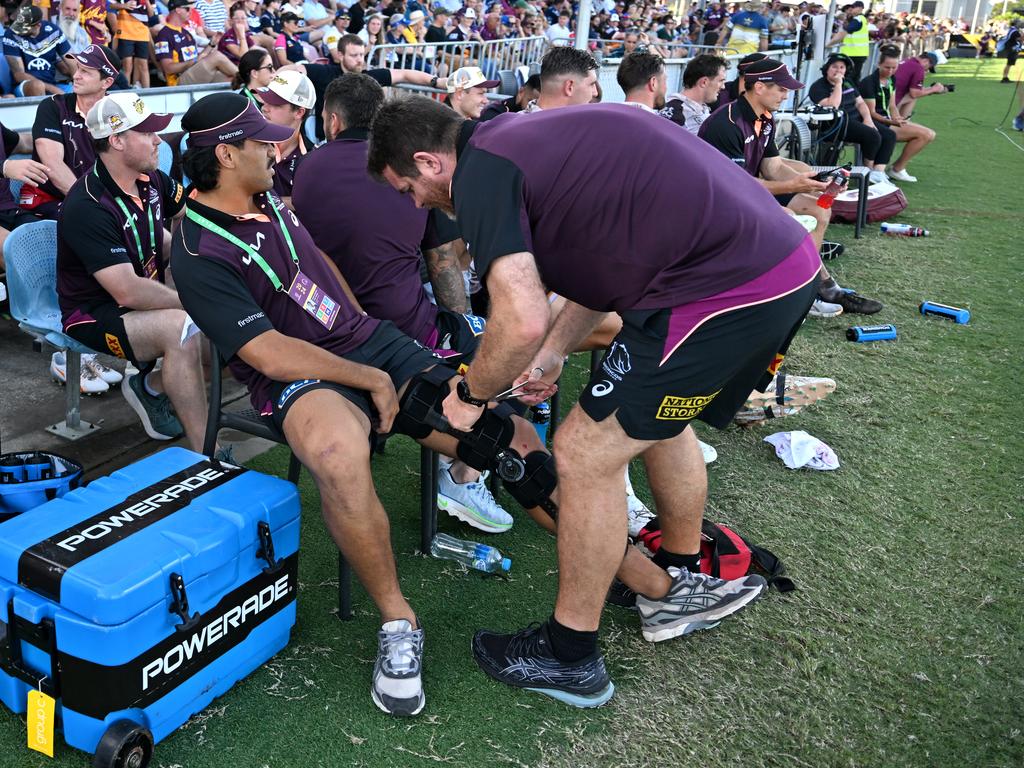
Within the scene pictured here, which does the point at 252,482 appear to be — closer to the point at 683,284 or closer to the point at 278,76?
the point at 683,284

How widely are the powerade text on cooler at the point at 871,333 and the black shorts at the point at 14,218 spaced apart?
14.9 ft

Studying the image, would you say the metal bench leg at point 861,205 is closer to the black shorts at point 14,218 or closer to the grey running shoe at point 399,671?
the black shorts at point 14,218

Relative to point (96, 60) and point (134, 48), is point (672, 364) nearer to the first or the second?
point (96, 60)

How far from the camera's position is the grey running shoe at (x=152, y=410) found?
3.67 metres

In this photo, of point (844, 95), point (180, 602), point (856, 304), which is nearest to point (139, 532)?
point (180, 602)

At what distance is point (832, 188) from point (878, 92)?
5.43 m

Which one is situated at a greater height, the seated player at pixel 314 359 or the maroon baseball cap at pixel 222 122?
the maroon baseball cap at pixel 222 122

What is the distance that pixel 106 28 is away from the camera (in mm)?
8617

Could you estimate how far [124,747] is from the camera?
79.8 inches

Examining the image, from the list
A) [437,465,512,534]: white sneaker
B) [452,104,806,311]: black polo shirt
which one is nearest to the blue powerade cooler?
[437,465,512,534]: white sneaker

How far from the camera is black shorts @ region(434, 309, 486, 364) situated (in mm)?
3346

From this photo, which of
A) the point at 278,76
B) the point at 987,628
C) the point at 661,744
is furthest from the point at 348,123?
the point at 987,628

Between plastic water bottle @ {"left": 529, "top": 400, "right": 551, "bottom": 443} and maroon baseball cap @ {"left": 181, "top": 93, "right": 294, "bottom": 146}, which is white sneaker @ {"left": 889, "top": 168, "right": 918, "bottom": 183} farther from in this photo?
maroon baseball cap @ {"left": 181, "top": 93, "right": 294, "bottom": 146}

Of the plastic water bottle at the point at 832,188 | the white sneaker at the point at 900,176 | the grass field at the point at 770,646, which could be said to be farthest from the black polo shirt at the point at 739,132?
the white sneaker at the point at 900,176
